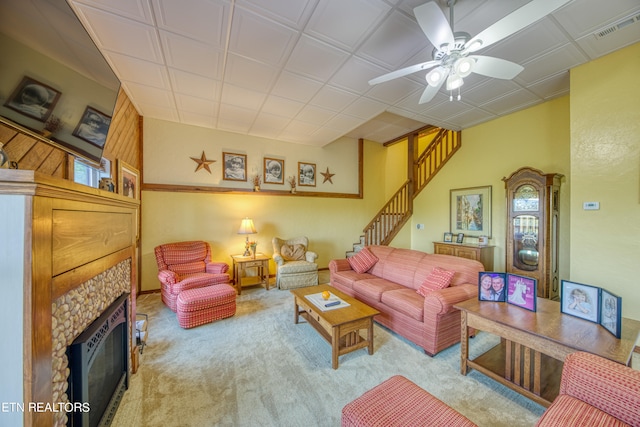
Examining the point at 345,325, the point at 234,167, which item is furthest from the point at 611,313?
the point at 234,167

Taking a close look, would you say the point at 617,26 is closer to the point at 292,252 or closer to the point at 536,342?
the point at 536,342

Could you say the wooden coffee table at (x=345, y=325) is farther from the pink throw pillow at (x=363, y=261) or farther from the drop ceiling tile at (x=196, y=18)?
the drop ceiling tile at (x=196, y=18)

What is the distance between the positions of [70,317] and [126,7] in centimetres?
235

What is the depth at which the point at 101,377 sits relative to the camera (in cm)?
149

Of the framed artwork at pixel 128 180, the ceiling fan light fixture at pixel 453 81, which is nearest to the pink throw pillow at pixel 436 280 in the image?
the ceiling fan light fixture at pixel 453 81

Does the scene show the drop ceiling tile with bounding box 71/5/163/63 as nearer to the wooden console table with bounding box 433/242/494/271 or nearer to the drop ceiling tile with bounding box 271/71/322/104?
the drop ceiling tile with bounding box 271/71/322/104

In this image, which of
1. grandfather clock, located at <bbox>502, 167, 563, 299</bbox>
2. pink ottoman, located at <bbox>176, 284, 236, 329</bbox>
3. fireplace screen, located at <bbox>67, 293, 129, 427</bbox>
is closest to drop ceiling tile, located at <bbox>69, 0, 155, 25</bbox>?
fireplace screen, located at <bbox>67, 293, 129, 427</bbox>

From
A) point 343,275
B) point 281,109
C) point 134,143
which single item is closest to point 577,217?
point 343,275

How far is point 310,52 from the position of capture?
2.40m

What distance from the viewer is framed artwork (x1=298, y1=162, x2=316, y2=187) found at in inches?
→ 214

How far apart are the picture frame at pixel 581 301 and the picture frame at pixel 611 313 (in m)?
0.02

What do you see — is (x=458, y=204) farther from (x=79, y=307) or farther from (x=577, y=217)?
(x=79, y=307)

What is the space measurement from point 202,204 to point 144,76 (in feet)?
7.34

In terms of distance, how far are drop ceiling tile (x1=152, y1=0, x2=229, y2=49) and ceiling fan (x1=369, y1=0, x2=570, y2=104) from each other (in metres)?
1.53
